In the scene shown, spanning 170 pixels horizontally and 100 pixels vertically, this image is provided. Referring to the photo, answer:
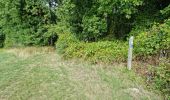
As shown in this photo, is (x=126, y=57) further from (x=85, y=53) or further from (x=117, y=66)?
(x=85, y=53)

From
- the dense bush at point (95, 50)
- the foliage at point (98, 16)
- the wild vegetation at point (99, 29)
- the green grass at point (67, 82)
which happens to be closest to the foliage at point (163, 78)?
the wild vegetation at point (99, 29)

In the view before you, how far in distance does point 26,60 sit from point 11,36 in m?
6.65

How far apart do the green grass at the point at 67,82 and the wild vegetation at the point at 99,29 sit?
0.52 m

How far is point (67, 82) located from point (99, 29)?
4.48m

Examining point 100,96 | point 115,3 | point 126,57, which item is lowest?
point 100,96

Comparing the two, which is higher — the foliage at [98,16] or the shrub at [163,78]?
the foliage at [98,16]

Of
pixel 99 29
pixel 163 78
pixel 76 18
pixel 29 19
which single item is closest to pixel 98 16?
pixel 99 29

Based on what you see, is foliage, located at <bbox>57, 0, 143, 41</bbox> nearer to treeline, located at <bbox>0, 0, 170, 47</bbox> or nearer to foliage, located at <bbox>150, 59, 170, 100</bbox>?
treeline, located at <bbox>0, 0, 170, 47</bbox>

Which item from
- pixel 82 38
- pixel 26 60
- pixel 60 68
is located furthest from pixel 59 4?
pixel 60 68

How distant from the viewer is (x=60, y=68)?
383 inches

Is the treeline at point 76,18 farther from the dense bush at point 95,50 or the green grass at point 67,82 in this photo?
the green grass at point 67,82

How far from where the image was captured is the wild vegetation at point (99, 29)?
922cm

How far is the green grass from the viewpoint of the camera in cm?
720

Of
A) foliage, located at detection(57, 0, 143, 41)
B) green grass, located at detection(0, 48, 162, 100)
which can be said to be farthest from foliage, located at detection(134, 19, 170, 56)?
foliage, located at detection(57, 0, 143, 41)
